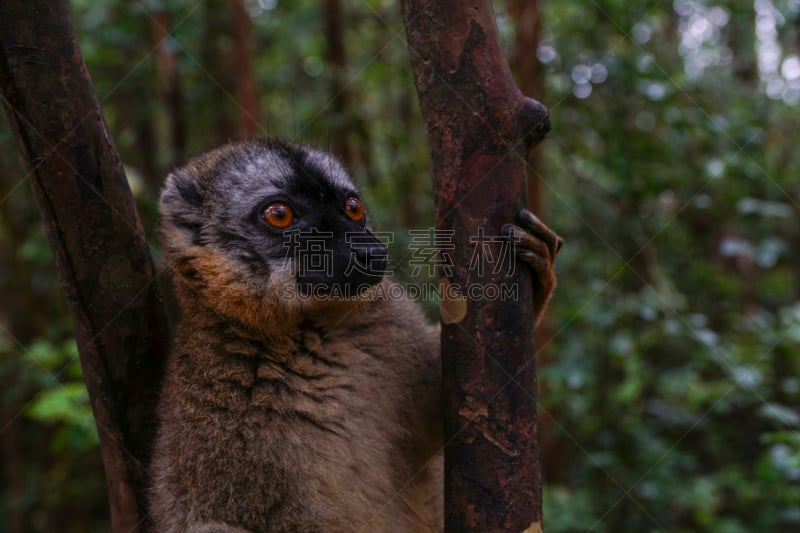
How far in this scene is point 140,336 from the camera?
283 centimetres

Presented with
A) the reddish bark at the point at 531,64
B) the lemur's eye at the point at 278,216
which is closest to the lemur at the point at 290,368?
the lemur's eye at the point at 278,216

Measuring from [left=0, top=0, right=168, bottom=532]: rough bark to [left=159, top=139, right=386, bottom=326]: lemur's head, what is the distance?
0.28m

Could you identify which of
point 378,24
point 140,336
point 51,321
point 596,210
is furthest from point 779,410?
point 51,321

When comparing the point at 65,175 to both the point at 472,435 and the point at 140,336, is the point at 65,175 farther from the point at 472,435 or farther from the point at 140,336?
the point at 472,435

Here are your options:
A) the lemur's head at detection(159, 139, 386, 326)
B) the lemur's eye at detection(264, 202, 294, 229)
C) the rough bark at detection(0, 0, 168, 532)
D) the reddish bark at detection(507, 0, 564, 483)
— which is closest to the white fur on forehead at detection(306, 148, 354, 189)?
the lemur's head at detection(159, 139, 386, 326)

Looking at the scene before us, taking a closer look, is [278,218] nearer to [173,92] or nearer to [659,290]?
[659,290]

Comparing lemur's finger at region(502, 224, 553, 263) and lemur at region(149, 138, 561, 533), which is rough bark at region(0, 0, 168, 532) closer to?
lemur at region(149, 138, 561, 533)

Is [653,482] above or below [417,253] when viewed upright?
below

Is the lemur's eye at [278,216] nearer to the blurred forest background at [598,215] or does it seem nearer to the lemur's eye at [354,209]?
the lemur's eye at [354,209]

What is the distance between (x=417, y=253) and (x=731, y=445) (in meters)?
3.55

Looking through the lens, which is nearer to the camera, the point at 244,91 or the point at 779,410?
the point at 779,410

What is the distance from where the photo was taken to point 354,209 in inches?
126

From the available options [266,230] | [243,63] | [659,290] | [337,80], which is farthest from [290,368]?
[337,80]

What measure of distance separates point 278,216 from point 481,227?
109 centimetres
